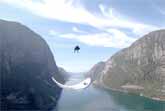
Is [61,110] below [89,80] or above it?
below

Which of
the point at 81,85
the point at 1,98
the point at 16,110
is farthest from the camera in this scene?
the point at 1,98

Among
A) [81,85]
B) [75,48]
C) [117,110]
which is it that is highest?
[75,48]

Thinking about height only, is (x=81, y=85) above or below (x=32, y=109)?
above

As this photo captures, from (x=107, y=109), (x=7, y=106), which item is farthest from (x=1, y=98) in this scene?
(x=107, y=109)

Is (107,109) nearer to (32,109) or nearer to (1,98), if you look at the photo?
(32,109)

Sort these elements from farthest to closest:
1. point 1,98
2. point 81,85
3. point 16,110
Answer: point 1,98
point 16,110
point 81,85

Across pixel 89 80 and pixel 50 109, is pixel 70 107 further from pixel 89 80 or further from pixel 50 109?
pixel 89 80

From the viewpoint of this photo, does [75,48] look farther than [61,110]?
No

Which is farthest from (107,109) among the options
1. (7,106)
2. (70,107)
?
(7,106)

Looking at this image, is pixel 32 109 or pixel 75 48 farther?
pixel 32 109
